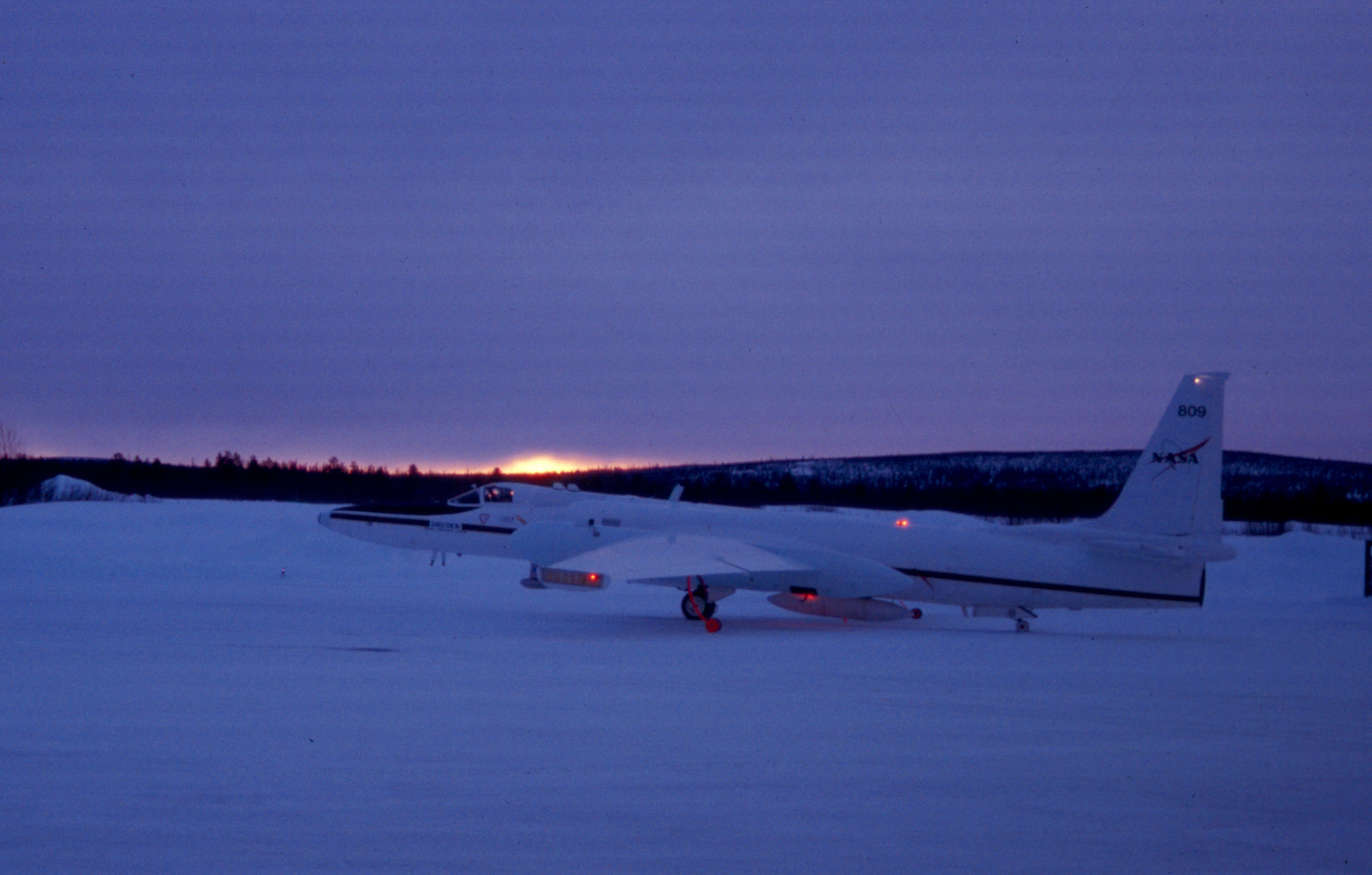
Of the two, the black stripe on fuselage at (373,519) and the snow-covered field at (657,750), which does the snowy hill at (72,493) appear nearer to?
the black stripe on fuselage at (373,519)

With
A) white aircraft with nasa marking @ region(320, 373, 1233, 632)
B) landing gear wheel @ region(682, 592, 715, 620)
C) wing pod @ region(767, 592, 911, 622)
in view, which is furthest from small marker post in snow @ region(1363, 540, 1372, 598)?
landing gear wheel @ region(682, 592, 715, 620)

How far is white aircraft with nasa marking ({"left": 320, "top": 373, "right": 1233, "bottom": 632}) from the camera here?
20.6 meters

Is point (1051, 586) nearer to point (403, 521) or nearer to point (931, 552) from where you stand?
point (931, 552)

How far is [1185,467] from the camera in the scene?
20703 millimetres

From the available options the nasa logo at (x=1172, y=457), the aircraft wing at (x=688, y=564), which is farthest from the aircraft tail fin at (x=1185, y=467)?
the aircraft wing at (x=688, y=564)

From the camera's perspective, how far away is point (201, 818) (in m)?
6.40

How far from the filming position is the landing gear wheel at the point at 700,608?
21672 mm

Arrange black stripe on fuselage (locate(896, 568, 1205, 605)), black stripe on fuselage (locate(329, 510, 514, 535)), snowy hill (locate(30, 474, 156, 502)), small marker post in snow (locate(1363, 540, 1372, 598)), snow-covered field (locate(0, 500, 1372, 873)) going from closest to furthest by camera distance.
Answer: snow-covered field (locate(0, 500, 1372, 873)) → black stripe on fuselage (locate(896, 568, 1205, 605)) → black stripe on fuselage (locate(329, 510, 514, 535)) → small marker post in snow (locate(1363, 540, 1372, 598)) → snowy hill (locate(30, 474, 156, 502))

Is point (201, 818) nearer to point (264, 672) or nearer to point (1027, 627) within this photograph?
point (264, 672)

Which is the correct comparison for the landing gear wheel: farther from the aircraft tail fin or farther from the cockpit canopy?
the aircraft tail fin

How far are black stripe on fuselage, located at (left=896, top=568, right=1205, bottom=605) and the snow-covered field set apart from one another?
4.26 feet

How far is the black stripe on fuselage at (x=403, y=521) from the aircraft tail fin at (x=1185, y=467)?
40.3ft

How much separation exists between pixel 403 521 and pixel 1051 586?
1357 cm

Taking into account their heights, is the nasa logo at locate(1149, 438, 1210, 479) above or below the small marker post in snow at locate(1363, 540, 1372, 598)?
above
